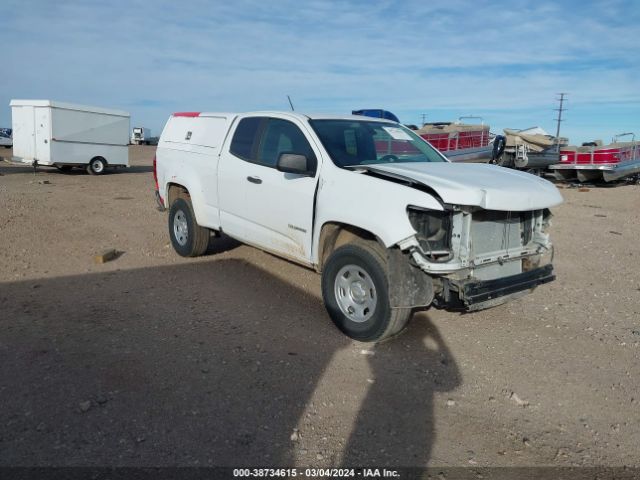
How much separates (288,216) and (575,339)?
9.55ft

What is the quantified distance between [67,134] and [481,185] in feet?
60.7

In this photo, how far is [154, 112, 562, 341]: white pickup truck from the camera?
13.7ft

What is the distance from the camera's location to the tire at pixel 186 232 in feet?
23.1

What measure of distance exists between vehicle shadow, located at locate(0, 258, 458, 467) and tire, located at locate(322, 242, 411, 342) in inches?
7.2

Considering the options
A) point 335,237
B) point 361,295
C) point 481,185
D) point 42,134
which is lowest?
point 361,295

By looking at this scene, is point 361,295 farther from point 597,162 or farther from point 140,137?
point 140,137

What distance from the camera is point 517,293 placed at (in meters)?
4.64

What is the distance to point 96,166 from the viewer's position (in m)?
20.7

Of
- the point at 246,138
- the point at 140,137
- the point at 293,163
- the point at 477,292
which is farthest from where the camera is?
the point at 140,137

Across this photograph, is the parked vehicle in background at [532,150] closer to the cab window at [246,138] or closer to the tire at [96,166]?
the tire at [96,166]

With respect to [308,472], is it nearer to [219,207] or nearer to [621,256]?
[219,207]

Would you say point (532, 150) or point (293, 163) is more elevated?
point (532, 150)

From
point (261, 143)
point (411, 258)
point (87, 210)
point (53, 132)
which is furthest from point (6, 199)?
point (411, 258)

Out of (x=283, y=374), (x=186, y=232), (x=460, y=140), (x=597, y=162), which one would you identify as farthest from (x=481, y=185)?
(x=597, y=162)
